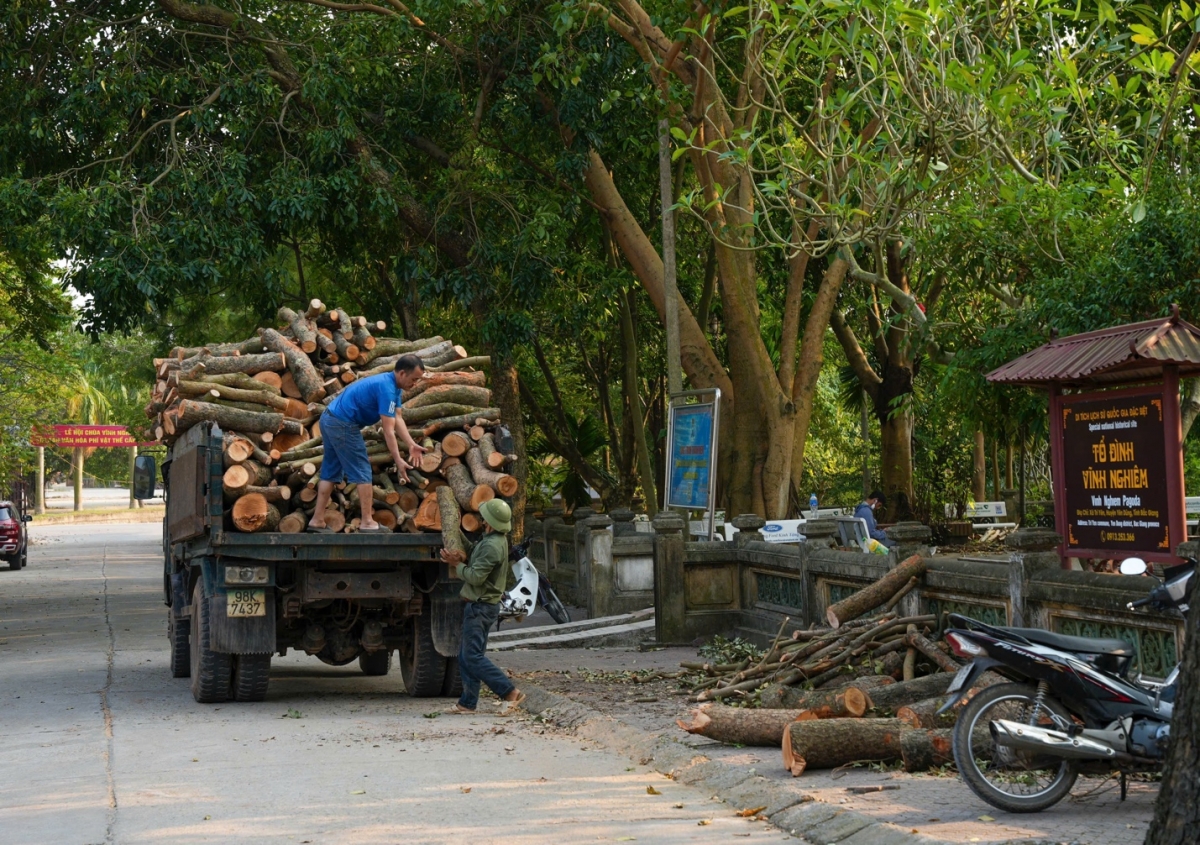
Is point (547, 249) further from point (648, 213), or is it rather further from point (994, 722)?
point (994, 722)

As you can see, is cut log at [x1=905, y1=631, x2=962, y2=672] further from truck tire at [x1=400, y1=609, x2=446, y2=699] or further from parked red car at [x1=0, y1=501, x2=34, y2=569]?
parked red car at [x1=0, y1=501, x2=34, y2=569]

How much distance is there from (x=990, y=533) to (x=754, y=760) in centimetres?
2190

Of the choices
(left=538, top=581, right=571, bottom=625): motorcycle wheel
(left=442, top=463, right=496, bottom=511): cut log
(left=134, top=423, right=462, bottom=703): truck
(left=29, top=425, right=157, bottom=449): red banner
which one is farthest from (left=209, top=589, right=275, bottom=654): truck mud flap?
(left=29, top=425, right=157, bottom=449): red banner

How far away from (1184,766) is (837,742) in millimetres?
3477

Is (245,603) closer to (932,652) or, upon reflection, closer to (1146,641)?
(932,652)

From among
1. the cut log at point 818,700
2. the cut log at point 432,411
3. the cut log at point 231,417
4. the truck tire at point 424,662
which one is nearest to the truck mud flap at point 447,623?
the truck tire at point 424,662

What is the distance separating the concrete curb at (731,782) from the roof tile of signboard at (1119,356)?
400 centimetres

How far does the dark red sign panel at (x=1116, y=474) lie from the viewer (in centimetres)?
952

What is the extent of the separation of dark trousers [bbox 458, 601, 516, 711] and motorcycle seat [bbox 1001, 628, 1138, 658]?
485cm

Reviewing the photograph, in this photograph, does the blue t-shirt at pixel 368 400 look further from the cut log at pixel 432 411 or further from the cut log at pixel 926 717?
the cut log at pixel 926 717

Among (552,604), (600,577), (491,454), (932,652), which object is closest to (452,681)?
(491,454)

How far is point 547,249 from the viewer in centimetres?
1936

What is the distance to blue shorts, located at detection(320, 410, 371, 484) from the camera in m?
11.0

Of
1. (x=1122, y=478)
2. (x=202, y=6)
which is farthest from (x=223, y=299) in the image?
(x=1122, y=478)
